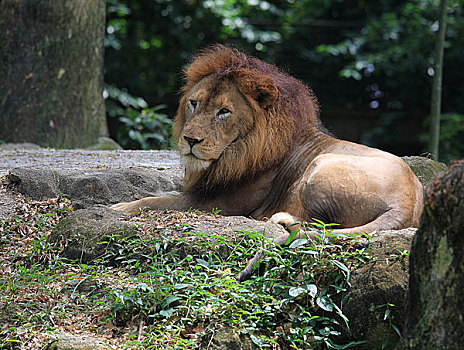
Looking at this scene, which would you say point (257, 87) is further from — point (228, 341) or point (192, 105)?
point (228, 341)

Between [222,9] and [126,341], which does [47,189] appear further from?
[222,9]

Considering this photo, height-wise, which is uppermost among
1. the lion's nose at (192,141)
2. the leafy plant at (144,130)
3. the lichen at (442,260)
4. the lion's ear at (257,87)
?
the lion's ear at (257,87)

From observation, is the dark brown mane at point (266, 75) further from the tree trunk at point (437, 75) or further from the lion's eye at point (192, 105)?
the tree trunk at point (437, 75)

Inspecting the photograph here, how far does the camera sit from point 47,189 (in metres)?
4.90

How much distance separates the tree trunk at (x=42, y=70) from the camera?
30.7ft

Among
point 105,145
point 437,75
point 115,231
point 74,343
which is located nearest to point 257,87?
point 115,231

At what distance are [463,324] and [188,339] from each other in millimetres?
1284

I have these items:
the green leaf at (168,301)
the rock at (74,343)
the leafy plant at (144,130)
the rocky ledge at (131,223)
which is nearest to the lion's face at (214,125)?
the rocky ledge at (131,223)

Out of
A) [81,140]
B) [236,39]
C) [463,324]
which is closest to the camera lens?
[463,324]

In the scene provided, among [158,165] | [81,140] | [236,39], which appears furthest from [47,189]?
[236,39]

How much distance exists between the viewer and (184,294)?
3.32m

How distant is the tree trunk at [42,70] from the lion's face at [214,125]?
5364mm

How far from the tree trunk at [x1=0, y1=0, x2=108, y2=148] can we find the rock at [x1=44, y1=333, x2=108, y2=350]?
6716 mm

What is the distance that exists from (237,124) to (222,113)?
135 mm
